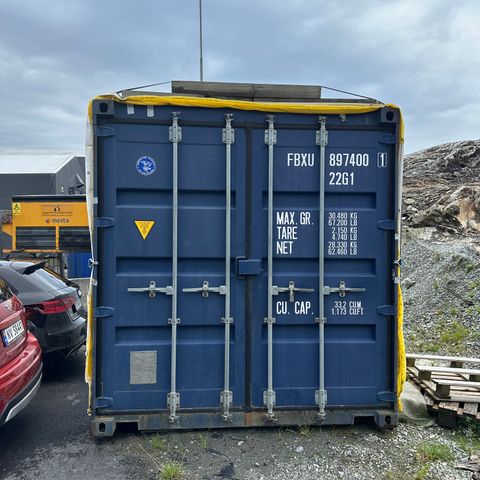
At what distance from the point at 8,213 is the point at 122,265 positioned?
8.18m

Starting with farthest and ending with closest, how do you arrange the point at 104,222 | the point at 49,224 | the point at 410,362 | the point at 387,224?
1. the point at 49,224
2. the point at 410,362
3. the point at 387,224
4. the point at 104,222

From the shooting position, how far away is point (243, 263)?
13.3ft

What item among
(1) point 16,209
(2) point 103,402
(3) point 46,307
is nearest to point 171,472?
(2) point 103,402

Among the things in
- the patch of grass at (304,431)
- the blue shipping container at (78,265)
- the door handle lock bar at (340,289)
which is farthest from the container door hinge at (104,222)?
the blue shipping container at (78,265)

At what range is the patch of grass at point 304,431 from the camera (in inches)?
164

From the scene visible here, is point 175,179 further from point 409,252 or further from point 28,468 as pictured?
point 409,252

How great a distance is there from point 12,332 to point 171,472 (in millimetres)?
1815

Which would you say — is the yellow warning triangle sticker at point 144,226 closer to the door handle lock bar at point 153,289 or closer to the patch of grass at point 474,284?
the door handle lock bar at point 153,289

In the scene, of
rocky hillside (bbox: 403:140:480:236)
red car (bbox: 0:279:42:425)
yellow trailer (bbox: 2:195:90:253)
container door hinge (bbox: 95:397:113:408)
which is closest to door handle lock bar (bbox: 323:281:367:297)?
container door hinge (bbox: 95:397:113:408)

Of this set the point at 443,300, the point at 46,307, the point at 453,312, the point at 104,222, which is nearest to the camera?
the point at 104,222

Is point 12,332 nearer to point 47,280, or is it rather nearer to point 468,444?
point 47,280

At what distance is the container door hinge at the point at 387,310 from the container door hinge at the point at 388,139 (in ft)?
4.82

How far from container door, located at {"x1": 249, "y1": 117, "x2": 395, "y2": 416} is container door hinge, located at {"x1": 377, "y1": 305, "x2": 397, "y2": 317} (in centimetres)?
1

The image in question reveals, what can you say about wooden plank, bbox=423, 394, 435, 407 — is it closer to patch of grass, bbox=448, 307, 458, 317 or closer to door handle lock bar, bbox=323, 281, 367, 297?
door handle lock bar, bbox=323, 281, 367, 297
